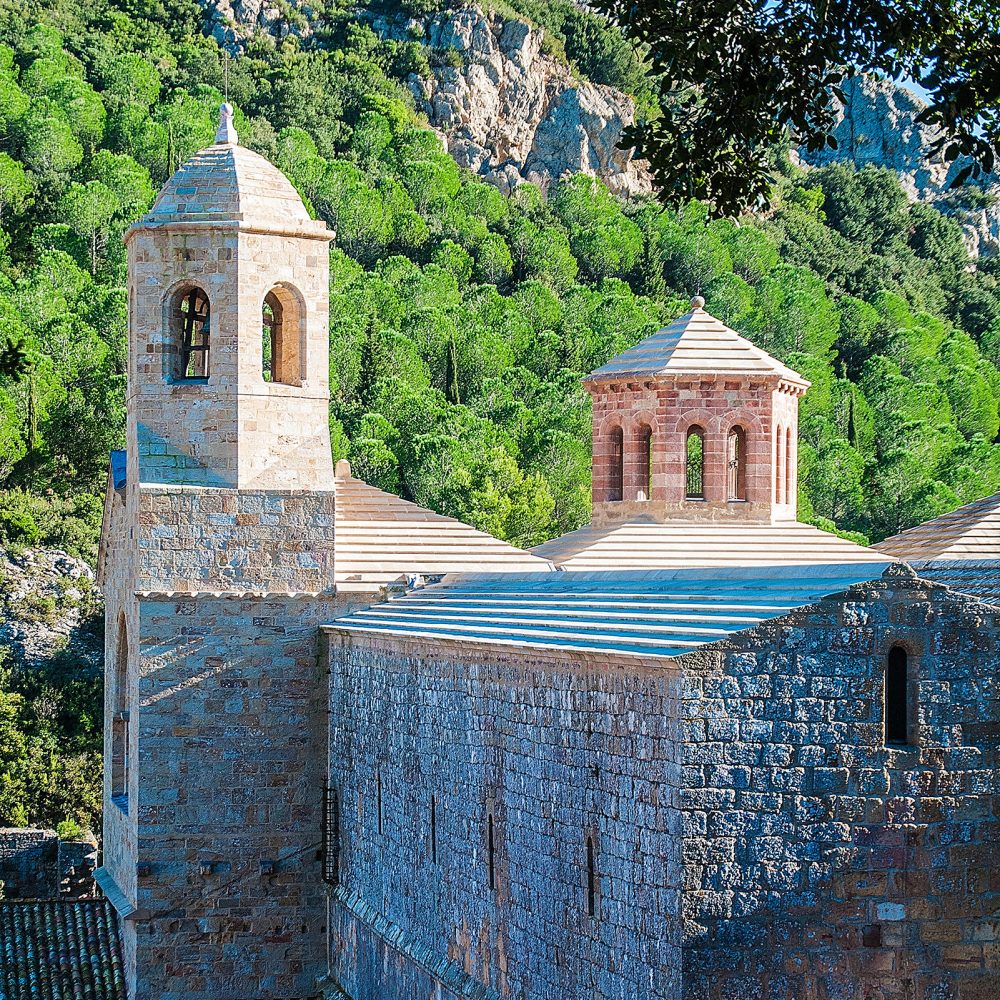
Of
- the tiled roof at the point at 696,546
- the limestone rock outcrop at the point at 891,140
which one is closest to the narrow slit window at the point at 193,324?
the tiled roof at the point at 696,546

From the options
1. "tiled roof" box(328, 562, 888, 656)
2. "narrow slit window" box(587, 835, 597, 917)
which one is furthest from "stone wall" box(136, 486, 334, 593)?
"narrow slit window" box(587, 835, 597, 917)

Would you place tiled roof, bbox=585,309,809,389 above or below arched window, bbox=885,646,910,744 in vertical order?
above

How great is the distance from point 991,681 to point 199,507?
9.76 metres

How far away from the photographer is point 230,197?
1853cm

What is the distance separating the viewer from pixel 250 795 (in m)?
18.0

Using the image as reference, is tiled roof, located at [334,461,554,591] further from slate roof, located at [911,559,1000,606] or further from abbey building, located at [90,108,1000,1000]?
slate roof, located at [911,559,1000,606]

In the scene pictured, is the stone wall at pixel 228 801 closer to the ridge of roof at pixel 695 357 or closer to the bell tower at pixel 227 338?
the bell tower at pixel 227 338

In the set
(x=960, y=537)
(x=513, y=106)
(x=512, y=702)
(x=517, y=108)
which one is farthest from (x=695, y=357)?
(x=517, y=108)

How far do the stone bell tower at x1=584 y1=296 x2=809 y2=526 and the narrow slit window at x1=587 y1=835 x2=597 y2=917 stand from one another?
10.5 metres

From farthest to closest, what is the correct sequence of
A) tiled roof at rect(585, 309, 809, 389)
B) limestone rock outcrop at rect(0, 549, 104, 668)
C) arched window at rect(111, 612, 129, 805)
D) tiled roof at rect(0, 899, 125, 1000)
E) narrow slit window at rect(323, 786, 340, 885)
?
limestone rock outcrop at rect(0, 549, 104, 668), tiled roof at rect(585, 309, 809, 389), arched window at rect(111, 612, 129, 805), tiled roof at rect(0, 899, 125, 1000), narrow slit window at rect(323, 786, 340, 885)

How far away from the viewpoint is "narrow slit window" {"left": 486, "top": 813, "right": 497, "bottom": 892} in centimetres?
1293

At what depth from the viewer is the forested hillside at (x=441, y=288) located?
1697 inches

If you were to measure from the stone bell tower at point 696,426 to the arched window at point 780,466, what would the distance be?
0.04ft

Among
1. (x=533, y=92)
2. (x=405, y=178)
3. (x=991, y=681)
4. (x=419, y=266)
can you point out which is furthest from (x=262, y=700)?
(x=533, y=92)
